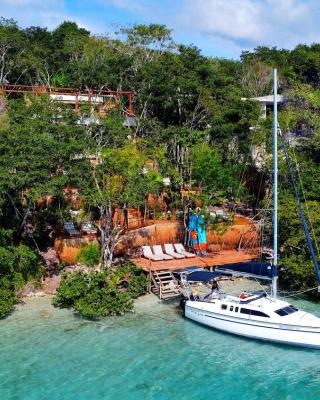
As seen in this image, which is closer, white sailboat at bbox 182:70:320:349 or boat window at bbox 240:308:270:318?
white sailboat at bbox 182:70:320:349

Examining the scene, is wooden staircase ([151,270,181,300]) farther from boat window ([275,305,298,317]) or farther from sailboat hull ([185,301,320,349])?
boat window ([275,305,298,317])

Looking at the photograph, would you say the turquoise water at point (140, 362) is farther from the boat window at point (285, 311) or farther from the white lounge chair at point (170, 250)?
the white lounge chair at point (170, 250)

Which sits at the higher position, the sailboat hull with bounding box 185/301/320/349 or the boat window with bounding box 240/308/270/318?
the boat window with bounding box 240/308/270/318

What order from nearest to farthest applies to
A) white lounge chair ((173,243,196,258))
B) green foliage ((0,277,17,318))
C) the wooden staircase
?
green foliage ((0,277,17,318))
the wooden staircase
white lounge chair ((173,243,196,258))

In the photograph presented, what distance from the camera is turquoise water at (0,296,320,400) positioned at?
1834 centimetres

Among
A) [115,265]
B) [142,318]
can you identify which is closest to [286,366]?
[142,318]

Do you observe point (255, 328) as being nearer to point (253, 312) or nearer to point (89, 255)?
point (253, 312)

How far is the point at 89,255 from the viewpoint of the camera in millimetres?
28703

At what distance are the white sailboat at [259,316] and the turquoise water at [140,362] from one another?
1.54 feet

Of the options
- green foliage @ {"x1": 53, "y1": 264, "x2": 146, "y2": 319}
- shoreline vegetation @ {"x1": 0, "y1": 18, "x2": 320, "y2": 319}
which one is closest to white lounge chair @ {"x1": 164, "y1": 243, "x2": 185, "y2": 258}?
shoreline vegetation @ {"x1": 0, "y1": 18, "x2": 320, "y2": 319}

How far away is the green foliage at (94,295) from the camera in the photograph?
2420cm

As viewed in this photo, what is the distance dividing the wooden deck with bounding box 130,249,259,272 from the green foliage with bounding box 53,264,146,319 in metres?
2.07

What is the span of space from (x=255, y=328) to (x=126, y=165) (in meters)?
11.2

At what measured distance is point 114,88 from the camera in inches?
1747
